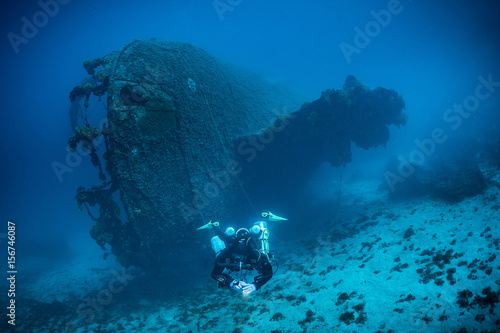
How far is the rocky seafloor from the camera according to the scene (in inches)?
176

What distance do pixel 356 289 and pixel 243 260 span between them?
315cm

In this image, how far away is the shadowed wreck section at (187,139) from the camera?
7098 millimetres

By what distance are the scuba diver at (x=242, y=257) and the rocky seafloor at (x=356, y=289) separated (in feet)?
4.22

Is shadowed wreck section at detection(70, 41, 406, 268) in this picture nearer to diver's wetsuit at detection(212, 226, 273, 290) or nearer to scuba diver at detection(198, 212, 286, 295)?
scuba diver at detection(198, 212, 286, 295)

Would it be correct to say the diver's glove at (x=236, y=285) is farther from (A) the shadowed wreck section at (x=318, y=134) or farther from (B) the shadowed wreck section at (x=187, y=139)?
(A) the shadowed wreck section at (x=318, y=134)

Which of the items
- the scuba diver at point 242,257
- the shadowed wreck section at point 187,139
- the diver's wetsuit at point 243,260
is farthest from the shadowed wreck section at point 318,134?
the diver's wetsuit at point 243,260

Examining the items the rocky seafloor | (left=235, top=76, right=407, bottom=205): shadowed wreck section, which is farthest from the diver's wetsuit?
(left=235, top=76, right=407, bottom=205): shadowed wreck section

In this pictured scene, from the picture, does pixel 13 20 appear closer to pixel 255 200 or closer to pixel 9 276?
pixel 9 276

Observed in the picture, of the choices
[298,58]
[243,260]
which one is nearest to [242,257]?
[243,260]

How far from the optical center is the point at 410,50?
62.2 m

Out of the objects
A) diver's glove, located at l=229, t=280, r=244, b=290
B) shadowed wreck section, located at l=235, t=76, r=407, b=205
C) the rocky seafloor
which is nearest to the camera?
the rocky seafloor

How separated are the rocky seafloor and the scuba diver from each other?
1285mm

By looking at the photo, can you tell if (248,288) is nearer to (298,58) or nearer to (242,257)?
(242,257)

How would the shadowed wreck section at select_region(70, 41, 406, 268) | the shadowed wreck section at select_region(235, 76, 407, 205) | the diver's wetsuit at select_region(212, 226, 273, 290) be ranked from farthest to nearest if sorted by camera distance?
the shadowed wreck section at select_region(235, 76, 407, 205), the shadowed wreck section at select_region(70, 41, 406, 268), the diver's wetsuit at select_region(212, 226, 273, 290)
